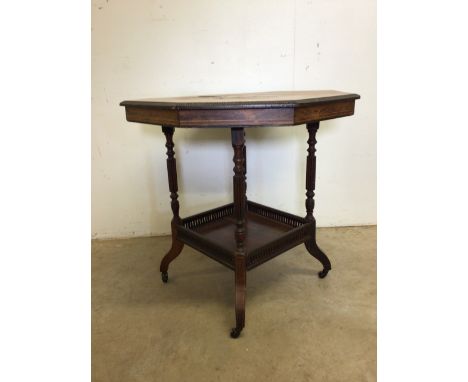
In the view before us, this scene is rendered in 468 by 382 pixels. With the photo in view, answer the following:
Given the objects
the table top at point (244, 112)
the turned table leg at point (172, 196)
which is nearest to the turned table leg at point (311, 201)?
the table top at point (244, 112)

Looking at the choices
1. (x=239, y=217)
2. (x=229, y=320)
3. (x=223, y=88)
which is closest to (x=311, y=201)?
(x=239, y=217)

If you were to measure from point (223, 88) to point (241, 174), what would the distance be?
3.22 ft

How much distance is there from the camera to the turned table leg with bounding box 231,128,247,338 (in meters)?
1.32

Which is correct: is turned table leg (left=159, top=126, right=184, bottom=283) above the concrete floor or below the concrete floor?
above

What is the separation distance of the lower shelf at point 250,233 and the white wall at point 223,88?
1.37 feet

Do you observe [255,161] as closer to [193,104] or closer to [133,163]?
[133,163]

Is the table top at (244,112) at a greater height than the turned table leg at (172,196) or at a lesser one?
greater

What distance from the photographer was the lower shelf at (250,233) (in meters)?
1.56

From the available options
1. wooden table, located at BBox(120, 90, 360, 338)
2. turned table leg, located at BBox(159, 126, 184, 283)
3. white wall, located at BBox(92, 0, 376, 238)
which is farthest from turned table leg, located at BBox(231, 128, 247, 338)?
white wall, located at BBox(92, 0, 376, 238)

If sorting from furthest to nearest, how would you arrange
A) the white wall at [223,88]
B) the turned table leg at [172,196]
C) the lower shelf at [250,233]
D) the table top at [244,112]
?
1. the white wall at [223,88]
2. the turned table leg at [172,196]
3. the lower shelf at [250,233]
4. the table top at [244,112]

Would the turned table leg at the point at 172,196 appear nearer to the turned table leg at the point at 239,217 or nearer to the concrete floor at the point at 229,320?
the concrete floor at the point at 229,320

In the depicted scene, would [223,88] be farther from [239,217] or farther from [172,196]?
[239,217]

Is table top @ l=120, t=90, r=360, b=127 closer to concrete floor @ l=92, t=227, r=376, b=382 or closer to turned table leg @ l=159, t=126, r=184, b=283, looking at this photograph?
turned table leg @ l=159, t=126, r=184, b=283

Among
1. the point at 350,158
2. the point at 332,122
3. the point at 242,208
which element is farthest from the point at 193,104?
the point at 350,158
